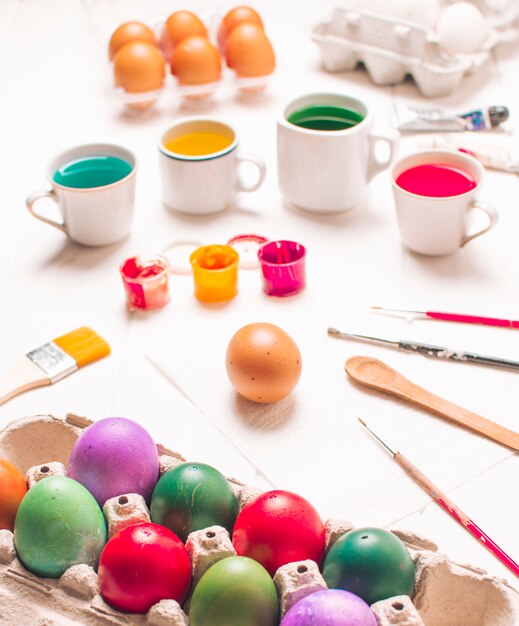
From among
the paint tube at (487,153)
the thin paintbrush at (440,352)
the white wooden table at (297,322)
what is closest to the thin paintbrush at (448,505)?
the white wooden table at (297,322)

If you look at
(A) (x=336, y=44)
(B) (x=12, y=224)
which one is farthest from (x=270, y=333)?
(A) (x=336, y=44)

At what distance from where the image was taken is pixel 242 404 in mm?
859

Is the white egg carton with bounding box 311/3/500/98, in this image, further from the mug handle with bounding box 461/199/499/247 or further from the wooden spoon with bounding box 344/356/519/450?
the wooden spoon with bounding box 344/356/519/450

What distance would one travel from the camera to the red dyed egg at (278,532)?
0.61 meters

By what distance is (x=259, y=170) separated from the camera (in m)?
1.16

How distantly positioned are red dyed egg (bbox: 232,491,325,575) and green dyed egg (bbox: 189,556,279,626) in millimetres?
35

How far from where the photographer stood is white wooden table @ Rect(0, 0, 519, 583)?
2.55 feet

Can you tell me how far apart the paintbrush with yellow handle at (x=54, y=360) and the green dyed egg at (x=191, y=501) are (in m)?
0.28

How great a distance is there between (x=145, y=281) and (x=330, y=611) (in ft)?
1.69

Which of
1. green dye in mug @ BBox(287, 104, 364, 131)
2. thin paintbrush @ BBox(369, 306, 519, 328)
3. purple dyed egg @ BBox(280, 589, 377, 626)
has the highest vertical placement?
green dye in mug @ BBox(287, 104, 364, 131)

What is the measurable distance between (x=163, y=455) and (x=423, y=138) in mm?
734

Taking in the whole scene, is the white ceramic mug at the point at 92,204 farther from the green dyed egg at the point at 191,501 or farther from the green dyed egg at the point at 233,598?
the green dyed egg at the point at 233,598

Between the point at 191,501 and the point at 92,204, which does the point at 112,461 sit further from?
the point at 92,204

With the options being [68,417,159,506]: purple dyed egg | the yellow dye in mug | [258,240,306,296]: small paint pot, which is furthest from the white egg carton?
[68,417,159,506]: purple dyed egg
